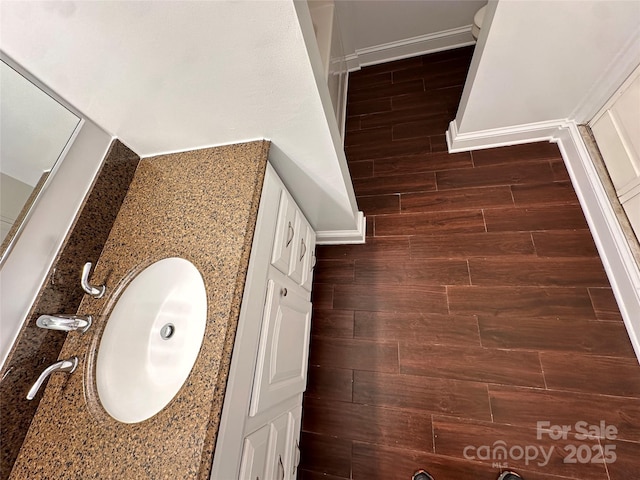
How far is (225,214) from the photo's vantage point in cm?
88

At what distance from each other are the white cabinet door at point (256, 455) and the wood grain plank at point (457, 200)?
4.73 feet

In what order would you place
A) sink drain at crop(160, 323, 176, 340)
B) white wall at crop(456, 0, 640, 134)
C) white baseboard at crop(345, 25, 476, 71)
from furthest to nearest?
white baseboard at crop(345, 25, 476, 71) → white wall at crop(456, 0, 640, 134) → sink drain at crop(160, 323, 176, 340)

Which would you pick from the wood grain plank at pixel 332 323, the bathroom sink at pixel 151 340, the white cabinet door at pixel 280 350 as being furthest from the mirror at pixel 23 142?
the wood grain plank at pixel 332 323

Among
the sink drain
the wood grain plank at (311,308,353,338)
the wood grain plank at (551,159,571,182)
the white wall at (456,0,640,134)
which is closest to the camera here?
the sink drain

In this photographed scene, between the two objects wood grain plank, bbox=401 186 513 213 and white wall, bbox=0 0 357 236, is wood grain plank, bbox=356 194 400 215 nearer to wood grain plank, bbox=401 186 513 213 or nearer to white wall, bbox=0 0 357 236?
Result: wood grain plank, bbox=401 186 513 213

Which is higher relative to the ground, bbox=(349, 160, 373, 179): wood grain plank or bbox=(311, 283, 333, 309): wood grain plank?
bbox=(349, 160, 373, 179): wood grain plank

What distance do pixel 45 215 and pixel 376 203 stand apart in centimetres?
163

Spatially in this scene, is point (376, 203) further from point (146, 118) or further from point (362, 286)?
point (146, 118)

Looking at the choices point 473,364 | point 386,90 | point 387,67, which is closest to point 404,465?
point 473,364

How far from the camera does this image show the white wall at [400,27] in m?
2.36

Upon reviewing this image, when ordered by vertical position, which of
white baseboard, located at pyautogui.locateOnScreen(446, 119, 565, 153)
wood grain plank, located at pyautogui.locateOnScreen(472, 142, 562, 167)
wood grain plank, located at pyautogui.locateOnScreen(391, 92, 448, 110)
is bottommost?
wood grain plank, located at pyautogui.locateOnScreen(472, 142, 562, 167)

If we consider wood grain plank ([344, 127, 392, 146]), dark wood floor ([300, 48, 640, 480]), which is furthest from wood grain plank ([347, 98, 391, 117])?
dark wood floor ([300, 48, 640, 480])

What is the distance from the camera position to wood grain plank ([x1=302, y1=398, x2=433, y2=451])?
1236 millimetres

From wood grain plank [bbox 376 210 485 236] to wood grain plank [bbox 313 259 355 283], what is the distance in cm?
30
